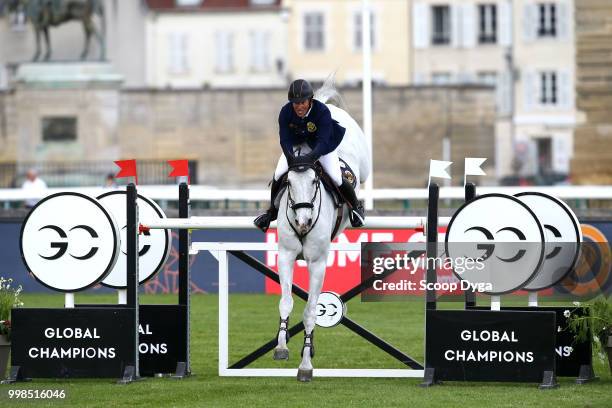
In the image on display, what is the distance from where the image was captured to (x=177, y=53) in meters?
71.4

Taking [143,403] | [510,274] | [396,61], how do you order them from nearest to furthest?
[143,403] → [510,274] → [396,61]

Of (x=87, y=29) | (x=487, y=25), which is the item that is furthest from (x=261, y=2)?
(x=87, y=29)

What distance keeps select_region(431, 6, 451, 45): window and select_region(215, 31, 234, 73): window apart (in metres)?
8.92

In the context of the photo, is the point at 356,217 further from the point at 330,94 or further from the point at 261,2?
the point at 261,2

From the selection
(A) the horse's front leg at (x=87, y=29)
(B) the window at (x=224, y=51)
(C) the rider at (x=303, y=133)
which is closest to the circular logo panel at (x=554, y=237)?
(C) the rider at (x=303, y=133)

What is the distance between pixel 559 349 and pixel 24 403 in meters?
4.28

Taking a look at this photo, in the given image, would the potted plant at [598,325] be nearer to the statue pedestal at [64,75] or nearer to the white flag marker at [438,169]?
the white flag marker at [438,169]

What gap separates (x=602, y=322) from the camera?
1305 cm

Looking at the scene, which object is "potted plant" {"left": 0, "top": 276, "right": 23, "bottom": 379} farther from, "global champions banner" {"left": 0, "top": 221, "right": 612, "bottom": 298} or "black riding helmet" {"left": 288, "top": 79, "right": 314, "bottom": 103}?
"global champions banner" {"left": 0, "top": 221, "right": 612, "bottom": 298}

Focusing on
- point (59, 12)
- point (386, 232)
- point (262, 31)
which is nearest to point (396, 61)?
point (262, 31)

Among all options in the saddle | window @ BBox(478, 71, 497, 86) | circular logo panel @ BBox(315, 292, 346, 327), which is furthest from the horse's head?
window @ BBox(478, 71, 497, 86)

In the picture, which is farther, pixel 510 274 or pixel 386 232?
pixel 386 232

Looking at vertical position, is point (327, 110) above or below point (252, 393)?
above

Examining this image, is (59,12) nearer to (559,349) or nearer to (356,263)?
(356,263)
